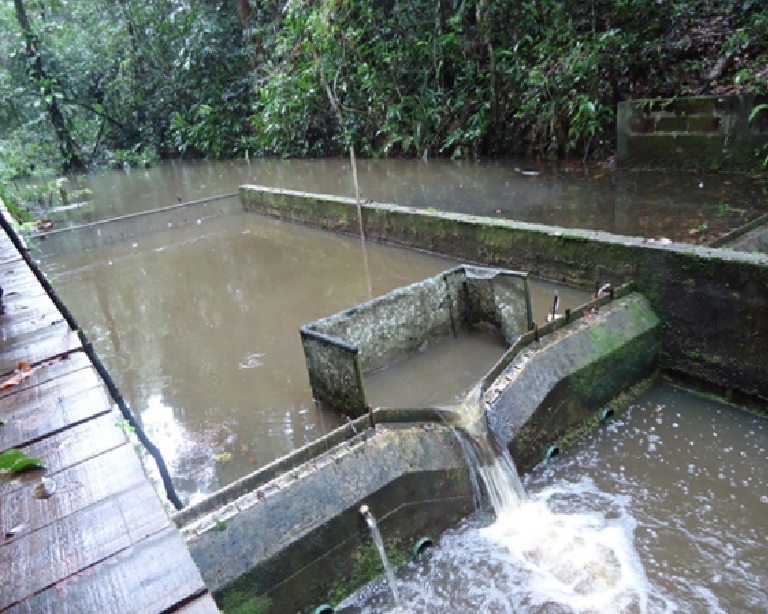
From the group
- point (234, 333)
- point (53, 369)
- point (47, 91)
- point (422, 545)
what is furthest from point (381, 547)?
point (47, 91)

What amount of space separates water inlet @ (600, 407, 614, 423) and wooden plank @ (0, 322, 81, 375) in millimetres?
3774

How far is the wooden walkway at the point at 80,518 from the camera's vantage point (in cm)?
112

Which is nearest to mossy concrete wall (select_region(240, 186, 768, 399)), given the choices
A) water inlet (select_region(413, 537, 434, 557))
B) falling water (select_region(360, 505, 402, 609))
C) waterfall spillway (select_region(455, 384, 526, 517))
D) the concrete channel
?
the concrete channel

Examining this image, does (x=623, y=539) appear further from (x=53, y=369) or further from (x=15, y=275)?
→ (x=15, y=275)

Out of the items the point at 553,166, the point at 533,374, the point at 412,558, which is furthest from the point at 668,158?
the point at 412,558

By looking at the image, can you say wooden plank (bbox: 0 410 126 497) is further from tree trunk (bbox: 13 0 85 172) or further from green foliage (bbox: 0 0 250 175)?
tree trunk (bbox: 13 0 85 172)

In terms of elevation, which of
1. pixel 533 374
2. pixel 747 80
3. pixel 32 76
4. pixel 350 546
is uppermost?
pixel 32 76

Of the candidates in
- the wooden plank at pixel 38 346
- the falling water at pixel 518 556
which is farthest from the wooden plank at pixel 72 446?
the falling water at pixel 518 556

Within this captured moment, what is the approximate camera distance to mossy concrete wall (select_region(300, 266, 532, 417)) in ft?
14.0

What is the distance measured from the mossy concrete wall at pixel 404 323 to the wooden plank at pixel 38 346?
1865 mm

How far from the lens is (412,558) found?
11.9 ft

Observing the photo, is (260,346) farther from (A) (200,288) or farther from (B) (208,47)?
(B) (208,47)

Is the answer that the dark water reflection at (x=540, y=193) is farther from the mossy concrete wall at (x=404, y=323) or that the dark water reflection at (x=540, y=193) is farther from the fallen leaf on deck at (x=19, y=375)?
the fallen leaf on deck at (x=19, y=375)

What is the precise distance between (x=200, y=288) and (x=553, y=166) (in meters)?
6.57
